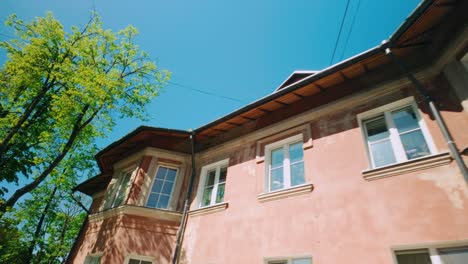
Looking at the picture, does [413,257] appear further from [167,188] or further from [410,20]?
[167,188]

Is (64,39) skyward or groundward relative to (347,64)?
skyward

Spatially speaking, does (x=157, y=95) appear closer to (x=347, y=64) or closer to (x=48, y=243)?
(x=347, y=64)

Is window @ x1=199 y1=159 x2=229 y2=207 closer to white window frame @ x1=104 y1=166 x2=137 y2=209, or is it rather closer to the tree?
white window frame @ x1=104 y1=166 x2=137 y2=209

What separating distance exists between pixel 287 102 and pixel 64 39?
11773 millimetres

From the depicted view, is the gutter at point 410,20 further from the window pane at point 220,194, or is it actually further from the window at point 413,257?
the window pane at point 220,194

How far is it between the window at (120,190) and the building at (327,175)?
0.10m

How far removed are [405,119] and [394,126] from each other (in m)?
0.29

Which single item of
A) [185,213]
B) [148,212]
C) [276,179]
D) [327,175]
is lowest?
[148,212]

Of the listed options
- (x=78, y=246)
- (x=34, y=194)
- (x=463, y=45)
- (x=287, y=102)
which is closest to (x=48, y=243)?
(x=34, y=194)

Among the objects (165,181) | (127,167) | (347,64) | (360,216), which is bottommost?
(360,216)

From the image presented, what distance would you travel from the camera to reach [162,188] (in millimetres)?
9008

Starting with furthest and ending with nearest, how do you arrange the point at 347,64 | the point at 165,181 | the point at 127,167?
the point at 127,167 < the point at 165,181 < the point at 347,64

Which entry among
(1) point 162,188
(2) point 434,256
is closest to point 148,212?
(1) point 162,188

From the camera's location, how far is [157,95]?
13.3 meters
